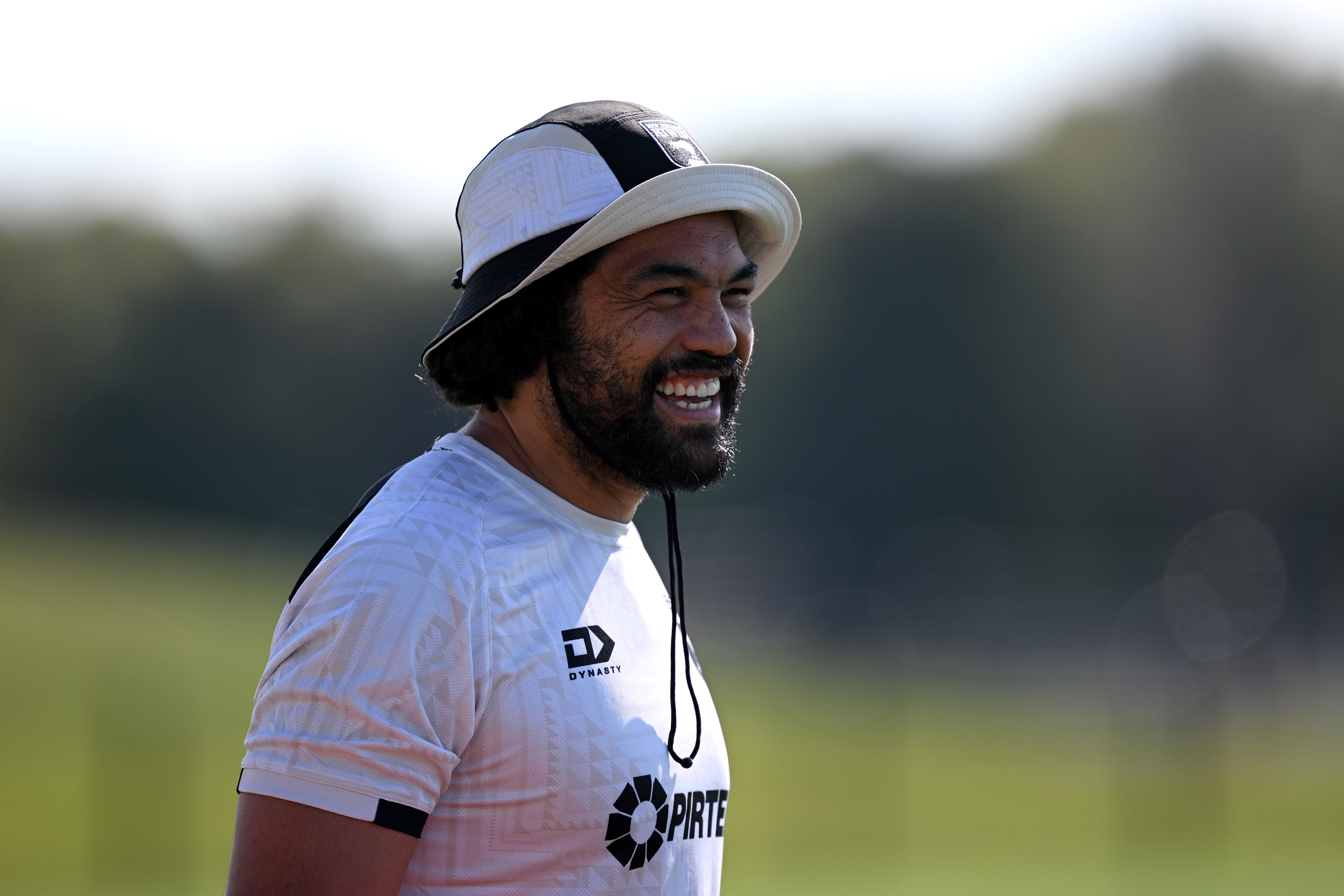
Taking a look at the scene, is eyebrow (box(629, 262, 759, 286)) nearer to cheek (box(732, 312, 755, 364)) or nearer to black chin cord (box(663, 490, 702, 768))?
cheek (box(732, 312, 755, 364))

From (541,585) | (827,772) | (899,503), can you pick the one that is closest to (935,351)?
(899,503)

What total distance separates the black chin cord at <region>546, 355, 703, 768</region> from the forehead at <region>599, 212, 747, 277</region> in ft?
0.88

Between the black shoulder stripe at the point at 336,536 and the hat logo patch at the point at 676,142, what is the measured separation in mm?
908

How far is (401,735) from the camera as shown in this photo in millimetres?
2104

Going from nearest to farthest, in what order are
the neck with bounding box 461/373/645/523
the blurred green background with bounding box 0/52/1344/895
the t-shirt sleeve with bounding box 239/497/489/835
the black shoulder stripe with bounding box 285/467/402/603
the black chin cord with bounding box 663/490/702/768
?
the t-shirt sleeve with bounding box 239/497/489/835 → the black shoulder stripe with bounding box 285/467/402/603 → the black chin cord with bounding box 663/490/702/768 → the neck with bounding box 461/373/645/523 → the blurred green background with bounding box 0/52/1344/895

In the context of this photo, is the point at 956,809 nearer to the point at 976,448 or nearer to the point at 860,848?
the point at 860,848

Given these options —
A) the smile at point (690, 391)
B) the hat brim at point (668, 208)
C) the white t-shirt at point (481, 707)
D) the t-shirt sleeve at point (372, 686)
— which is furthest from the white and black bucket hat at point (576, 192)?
the t-shirt sleeve at point (372, 686)

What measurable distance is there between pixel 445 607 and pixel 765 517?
25.1 m

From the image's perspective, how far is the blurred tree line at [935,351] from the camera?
121ft

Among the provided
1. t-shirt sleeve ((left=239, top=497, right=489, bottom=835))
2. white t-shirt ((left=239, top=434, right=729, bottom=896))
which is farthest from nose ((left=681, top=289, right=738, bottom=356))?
t-shirt sleeve ((left=239, top=497, right=489, bottom=835))

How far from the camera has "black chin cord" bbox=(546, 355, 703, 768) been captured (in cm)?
255

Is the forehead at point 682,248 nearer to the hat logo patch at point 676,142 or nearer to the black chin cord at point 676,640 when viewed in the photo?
the hat logo patch at point 676,142

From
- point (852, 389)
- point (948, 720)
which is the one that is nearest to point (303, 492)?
point (852, 389)

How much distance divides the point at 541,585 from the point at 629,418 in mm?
440
